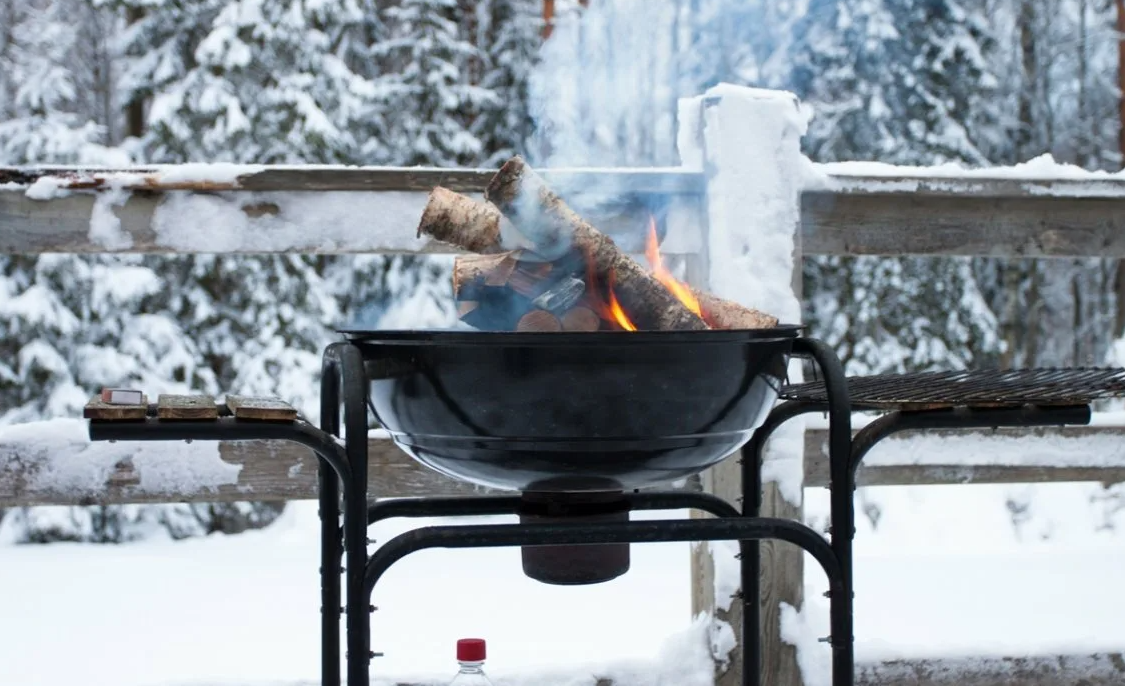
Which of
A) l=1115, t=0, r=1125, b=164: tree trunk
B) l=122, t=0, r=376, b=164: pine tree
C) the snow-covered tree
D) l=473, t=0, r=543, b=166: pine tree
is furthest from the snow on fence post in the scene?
l=1115, t=0, r=1125, b=164: tree trunk

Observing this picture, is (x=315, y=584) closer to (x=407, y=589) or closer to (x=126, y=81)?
(x=407, y=589)

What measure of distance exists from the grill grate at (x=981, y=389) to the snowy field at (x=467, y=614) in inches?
29.2

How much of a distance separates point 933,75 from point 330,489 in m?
8.26

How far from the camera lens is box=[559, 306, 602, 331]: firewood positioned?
1514 mm

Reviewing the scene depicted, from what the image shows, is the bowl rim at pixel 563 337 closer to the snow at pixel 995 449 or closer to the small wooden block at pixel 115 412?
the small wooden block at pixel 115 412

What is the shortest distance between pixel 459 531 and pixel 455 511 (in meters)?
0.37

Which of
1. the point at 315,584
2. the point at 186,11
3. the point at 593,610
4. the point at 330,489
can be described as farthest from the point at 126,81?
the point at 330,489

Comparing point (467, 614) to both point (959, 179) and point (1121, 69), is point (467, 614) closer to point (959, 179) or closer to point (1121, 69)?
point (959, 179)

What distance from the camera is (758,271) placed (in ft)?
7.41

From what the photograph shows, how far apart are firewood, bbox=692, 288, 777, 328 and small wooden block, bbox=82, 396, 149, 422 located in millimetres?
832

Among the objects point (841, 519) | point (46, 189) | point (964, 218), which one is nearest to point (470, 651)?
point (841, 519)

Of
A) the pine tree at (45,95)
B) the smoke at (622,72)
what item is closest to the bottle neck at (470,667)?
the smoke at (622,72)

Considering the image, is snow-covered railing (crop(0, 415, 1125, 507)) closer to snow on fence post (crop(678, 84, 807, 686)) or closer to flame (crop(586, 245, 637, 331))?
snow on fence post (crop(678, 84, 807, 686))

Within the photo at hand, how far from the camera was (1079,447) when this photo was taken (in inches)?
97.0
